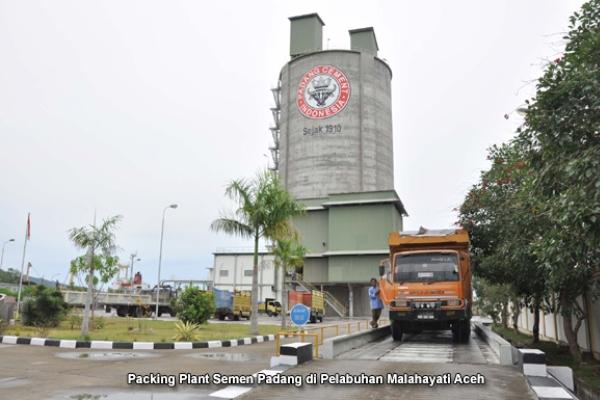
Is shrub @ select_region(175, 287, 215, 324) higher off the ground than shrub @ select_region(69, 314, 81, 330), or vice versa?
shrub @ select_region(175, 287, 215, 324)

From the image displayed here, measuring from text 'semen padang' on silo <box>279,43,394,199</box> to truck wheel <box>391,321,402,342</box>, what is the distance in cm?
4059

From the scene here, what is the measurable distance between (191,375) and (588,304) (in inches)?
512

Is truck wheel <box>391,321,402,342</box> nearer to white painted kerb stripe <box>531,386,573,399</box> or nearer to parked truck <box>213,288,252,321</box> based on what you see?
white painted kerb stripe <box>531,386,573,399</box>

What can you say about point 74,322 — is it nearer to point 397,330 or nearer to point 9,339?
point 9,339

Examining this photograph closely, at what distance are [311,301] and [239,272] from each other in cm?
2655

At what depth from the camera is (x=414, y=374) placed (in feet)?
26.0

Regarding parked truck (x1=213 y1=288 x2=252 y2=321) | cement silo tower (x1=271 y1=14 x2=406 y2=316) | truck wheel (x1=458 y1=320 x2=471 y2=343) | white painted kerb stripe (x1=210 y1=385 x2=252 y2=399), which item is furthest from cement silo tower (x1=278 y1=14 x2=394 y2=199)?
white painted kerb stripe (x1=210 y1=385 x2=252 y2=399)

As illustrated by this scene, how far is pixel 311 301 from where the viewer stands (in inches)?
1405

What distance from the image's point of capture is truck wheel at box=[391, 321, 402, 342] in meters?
15.3

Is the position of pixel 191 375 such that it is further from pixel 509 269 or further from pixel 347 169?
pixel 347 169

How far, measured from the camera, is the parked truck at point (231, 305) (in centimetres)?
3341

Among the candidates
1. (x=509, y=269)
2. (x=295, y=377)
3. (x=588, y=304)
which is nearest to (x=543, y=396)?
(x=295, y=377)

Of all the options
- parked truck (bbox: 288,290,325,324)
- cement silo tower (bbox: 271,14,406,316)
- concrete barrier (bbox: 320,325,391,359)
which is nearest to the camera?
concrete barrier (bbox: 320,325,391,359)

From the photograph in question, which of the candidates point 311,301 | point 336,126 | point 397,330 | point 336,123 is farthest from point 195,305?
point 336,123
